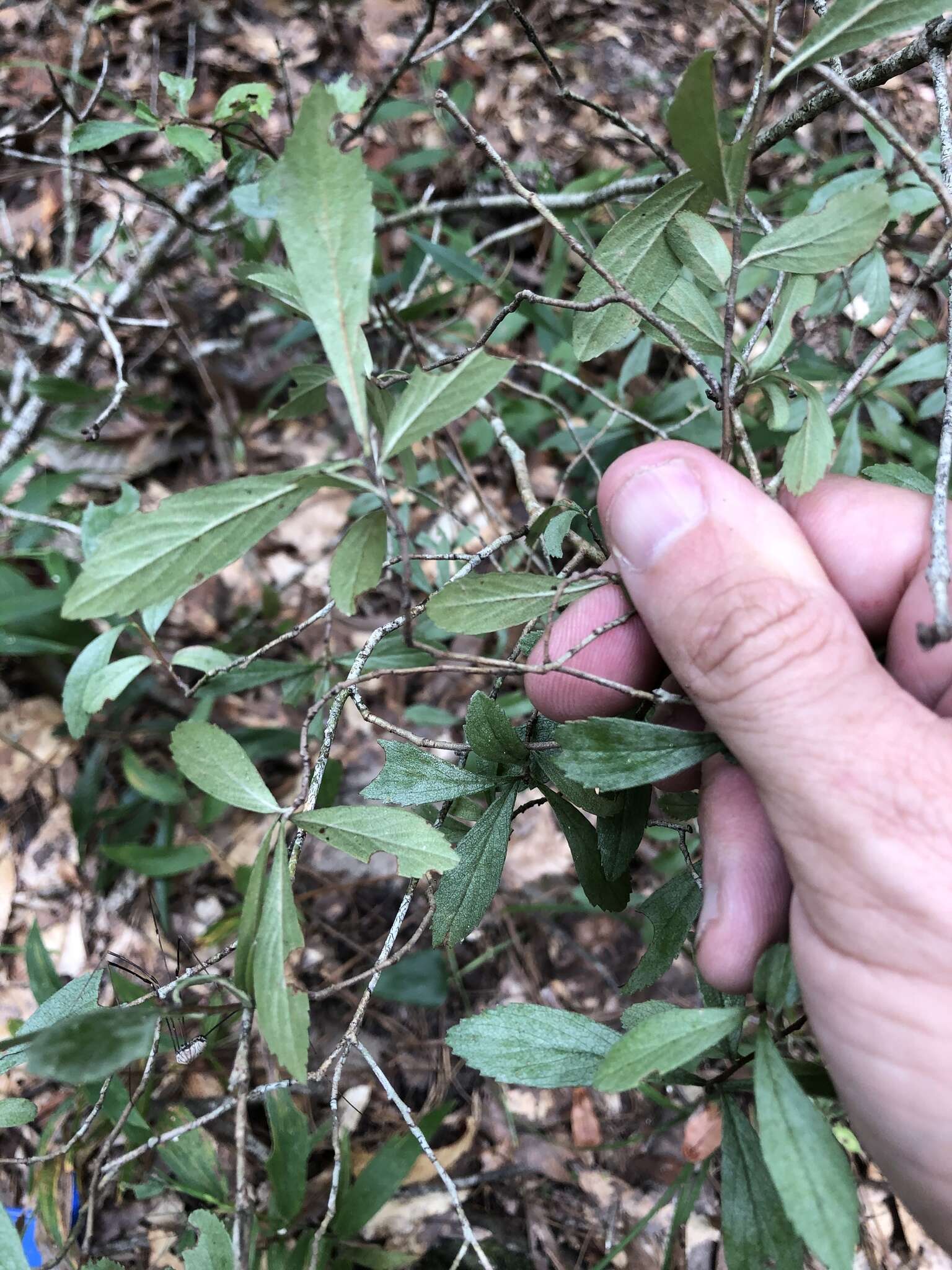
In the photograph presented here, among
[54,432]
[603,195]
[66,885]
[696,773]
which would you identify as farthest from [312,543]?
[696,773]

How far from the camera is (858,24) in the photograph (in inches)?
30.1

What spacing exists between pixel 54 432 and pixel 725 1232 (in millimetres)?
2502

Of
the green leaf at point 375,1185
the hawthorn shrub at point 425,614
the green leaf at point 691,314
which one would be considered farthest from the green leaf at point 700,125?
the green leaf at point 375,1185

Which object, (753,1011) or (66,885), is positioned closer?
(753,1011)

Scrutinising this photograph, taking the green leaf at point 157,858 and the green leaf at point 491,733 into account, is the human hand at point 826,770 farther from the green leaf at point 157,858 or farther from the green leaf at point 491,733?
the green leaf at point 157,858

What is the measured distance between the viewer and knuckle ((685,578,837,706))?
926mm

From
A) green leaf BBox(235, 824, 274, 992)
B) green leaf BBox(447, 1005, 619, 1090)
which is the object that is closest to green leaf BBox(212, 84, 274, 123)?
green leaf BBox(235, 824, 274, 992)

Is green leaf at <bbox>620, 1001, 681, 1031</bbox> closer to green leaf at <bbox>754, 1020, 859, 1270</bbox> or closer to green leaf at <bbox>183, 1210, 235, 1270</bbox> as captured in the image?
green leaf at <bbox>754, 1020, 859, 1270</bbox>

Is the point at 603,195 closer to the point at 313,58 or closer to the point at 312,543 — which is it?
Answer: the point at 312,543

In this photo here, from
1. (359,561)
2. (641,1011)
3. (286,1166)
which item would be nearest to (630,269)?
(359,561)

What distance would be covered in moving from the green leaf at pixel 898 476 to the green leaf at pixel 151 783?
5.97ft

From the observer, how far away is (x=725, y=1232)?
98cm

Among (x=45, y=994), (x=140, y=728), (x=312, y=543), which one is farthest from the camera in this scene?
(x=312, y=543)

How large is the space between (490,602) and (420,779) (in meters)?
0.32
